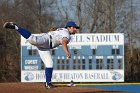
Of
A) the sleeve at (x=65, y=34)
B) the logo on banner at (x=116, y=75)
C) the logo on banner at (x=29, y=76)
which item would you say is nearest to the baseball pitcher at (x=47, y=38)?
the sleeve at (x=65, y=34)

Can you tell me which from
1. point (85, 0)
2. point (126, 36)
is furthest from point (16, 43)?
point (126, 36)

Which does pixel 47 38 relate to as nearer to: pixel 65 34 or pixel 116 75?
pixel 65 34

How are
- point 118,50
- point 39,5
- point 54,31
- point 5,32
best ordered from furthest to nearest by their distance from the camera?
point 39,5, point 5,32, point 118,50, point 54,31

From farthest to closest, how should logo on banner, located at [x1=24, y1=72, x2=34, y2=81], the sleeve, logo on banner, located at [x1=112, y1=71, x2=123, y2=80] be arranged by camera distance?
logo on banner, located at [x1=24, y1=72, x2=34, y2=81], logo on banner, located at [x1=112, y1=71, x2=123, y2=80], the sleeve

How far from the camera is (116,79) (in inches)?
1030

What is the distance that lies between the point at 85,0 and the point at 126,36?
4.73 m

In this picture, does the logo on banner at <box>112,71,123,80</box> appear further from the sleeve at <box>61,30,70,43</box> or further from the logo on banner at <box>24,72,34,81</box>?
the sleeve at <box>61,30,70,43</box>

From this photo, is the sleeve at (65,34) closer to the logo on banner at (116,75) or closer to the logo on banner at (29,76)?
the logo on banner at (116,75)

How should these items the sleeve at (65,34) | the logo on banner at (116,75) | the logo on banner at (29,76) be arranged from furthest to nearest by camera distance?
the logo on banner at (29,76) < the logo on banner at (116,75) < the sleeve at (65,34)

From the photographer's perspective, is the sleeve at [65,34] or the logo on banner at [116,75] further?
the logo on banner at [116,75]

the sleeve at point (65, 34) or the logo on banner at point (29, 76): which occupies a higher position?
the sleeve at point (65, 34)

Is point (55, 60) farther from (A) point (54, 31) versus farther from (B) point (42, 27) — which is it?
(A) point (54, 31)

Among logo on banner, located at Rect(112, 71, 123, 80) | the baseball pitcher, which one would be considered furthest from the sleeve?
logo on banner, located at Rect(112, 71, 123, 80)

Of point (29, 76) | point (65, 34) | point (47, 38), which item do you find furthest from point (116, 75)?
point (65, 34)
